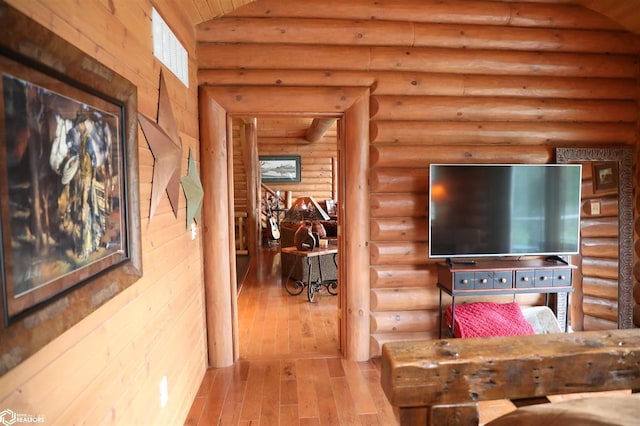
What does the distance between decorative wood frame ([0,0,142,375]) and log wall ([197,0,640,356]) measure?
1.69 meters

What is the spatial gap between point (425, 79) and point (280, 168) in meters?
6.30

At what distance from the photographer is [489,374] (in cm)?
87

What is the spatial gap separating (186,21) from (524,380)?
285 centimetres

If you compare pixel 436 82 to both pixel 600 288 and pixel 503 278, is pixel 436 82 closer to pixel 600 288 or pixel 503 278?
pixel 503 278

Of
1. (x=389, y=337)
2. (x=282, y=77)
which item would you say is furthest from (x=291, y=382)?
(x=282, y=77)

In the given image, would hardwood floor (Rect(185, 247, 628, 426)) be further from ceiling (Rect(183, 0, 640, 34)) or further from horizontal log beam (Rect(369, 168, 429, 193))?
ceiling (Rect(183, 0, 640, 34))

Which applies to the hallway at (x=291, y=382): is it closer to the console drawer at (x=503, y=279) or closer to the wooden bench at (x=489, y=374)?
the console drawer at (x=503, y=279)

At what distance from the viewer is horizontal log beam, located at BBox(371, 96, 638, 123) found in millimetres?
2916

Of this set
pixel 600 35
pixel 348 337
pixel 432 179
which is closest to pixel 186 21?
pixel 432 179

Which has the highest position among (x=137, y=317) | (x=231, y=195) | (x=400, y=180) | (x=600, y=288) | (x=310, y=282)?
(x=400, y=180)

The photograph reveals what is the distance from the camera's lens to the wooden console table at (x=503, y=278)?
2.72 meters

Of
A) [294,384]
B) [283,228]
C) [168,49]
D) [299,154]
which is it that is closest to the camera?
[168,49]

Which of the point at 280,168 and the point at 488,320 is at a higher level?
the point at 280,168

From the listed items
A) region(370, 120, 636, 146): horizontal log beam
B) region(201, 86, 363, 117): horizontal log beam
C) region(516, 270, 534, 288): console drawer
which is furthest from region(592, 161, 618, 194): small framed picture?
region(201, 86, 363, 117): horizontal log beam
